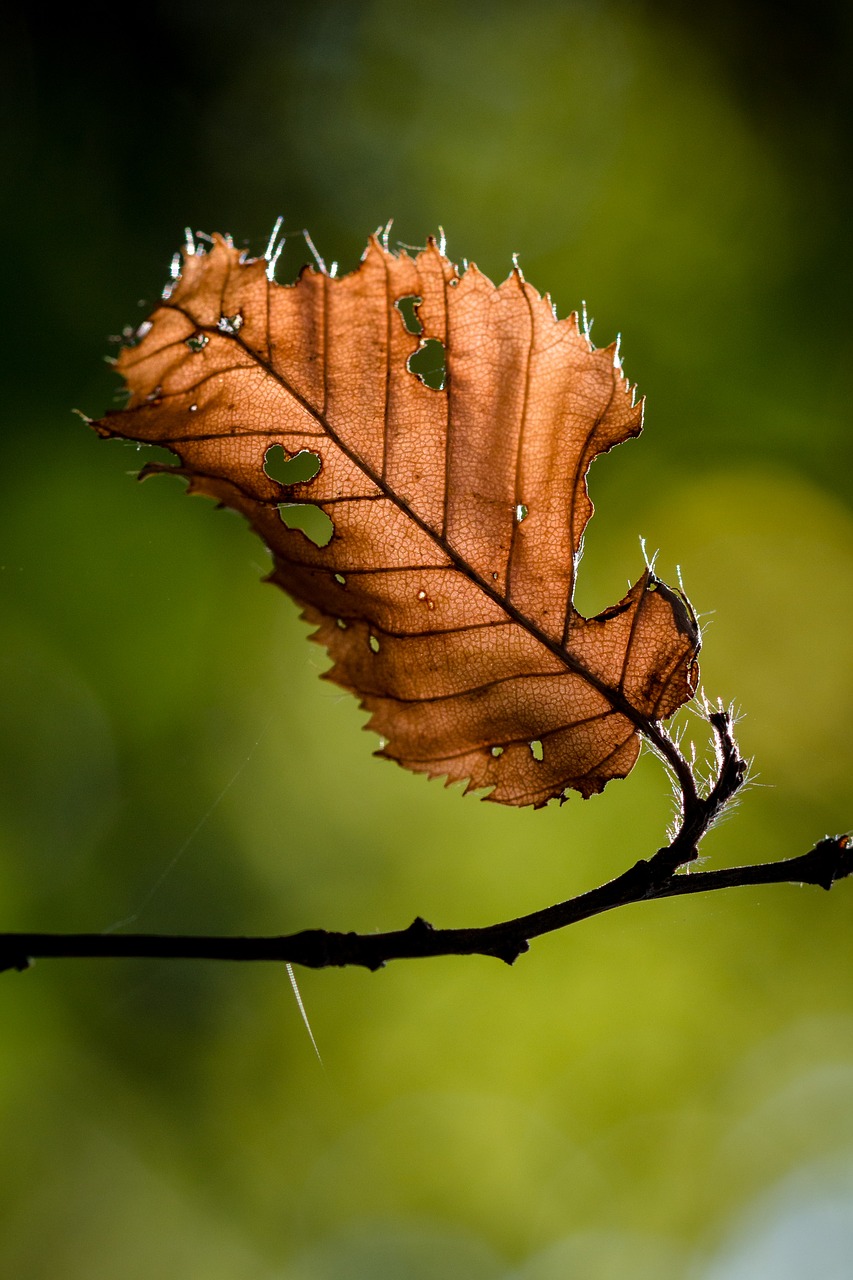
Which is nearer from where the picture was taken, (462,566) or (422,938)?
(422,938)

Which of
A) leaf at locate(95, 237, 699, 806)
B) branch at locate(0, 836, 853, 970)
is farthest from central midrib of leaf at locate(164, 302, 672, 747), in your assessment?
branch at locate(0, 836, 853, 970)

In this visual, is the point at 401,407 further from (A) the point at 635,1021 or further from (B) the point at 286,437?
(A) the point at 635,1021

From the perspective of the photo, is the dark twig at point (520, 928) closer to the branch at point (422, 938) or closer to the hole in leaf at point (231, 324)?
the branch at point (422, 938)

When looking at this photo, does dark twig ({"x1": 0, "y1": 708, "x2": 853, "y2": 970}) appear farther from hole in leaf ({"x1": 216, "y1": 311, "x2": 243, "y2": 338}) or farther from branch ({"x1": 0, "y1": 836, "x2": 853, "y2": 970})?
hole in leaf ({"x1": 216, "y1": 311, "x2": 243, "y2": 338})

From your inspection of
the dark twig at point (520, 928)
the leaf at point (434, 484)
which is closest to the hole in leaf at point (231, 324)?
the leaf at point (434, 484)

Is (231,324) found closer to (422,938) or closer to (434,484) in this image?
(434,484)

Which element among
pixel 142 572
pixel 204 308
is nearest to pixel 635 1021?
pixel 142 572

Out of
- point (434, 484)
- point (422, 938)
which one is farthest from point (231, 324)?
point (422, 938)
